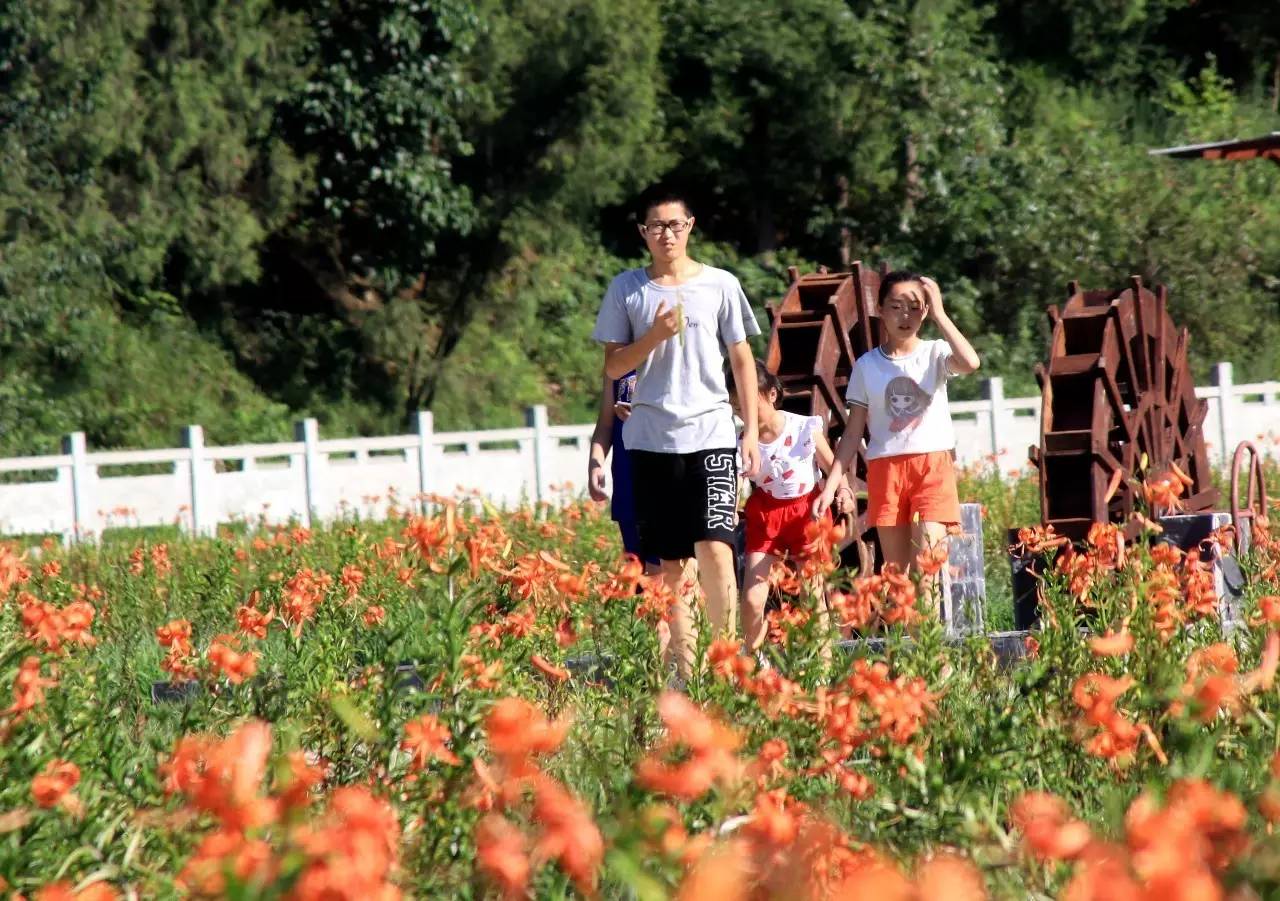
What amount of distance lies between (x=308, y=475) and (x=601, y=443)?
1489 centimetres

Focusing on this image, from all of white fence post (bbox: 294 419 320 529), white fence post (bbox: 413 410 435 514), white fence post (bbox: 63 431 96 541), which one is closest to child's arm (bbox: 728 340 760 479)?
white fence post (bbox: 63 431 96 541)

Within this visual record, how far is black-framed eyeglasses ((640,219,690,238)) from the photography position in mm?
6480

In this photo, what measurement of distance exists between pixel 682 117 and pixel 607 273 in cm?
292

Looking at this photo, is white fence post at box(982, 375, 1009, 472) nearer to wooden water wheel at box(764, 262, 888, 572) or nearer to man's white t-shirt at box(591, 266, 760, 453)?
wooden water wheel at box(764, 262, 888, 572)

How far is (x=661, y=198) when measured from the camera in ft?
21.4

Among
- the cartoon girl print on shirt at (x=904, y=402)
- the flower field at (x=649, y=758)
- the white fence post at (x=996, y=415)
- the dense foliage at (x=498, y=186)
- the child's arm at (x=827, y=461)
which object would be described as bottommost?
the flower field at (x=649, y=758)

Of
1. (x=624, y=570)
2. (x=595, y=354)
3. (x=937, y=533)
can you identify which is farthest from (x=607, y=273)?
(x=624, y=570)

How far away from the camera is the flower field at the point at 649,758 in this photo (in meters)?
1.97

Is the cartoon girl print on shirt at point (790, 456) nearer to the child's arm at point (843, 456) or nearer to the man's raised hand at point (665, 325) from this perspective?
the child's arm at point (843, 456)

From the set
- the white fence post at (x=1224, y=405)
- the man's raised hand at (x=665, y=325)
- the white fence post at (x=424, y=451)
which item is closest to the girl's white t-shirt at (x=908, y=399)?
the man's raised hand at (x=665, y=325)

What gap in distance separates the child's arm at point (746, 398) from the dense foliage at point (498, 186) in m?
17.5

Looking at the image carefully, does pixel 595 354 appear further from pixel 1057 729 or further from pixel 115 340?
pixel 1057 729

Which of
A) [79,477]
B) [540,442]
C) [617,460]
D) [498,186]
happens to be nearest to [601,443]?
[617,460]

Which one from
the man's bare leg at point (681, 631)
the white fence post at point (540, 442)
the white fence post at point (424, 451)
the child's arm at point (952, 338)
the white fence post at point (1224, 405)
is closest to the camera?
the man's bare leg at point (681, 631)
